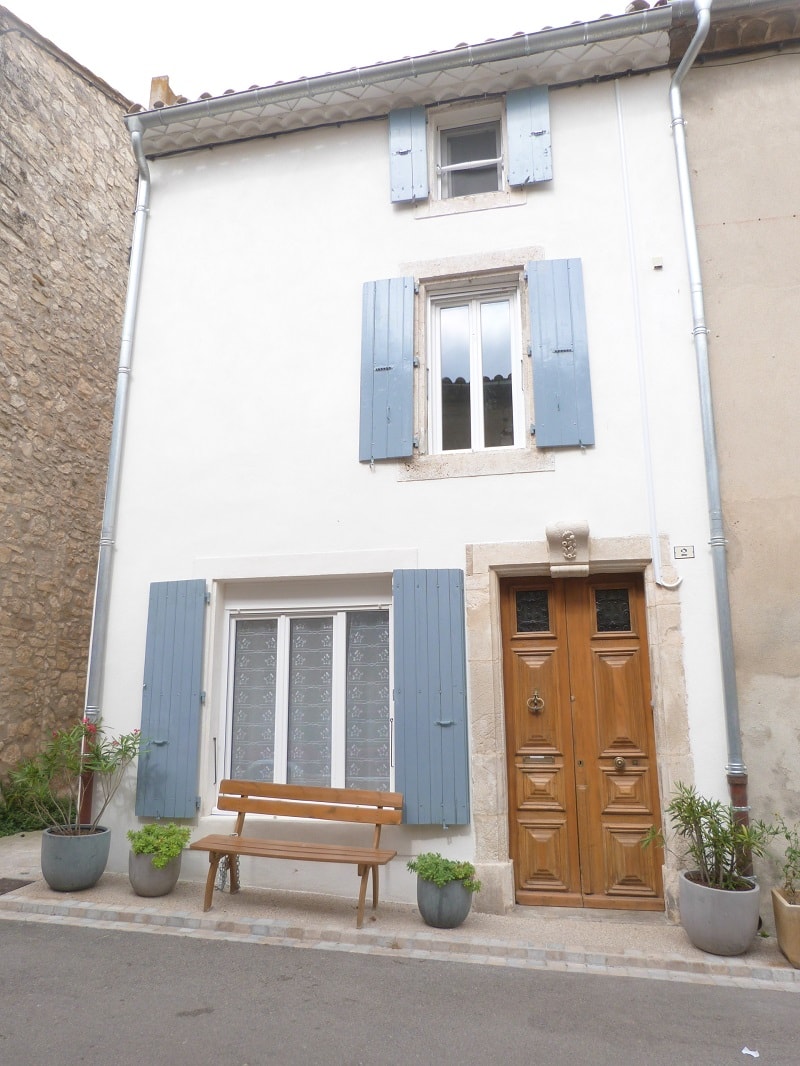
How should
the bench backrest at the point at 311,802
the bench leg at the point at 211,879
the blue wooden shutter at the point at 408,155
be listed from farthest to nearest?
the blue wooden shutter at the point at 408,155
the bench backrest at the point at 311,802
the bench leg at the point at 211,879

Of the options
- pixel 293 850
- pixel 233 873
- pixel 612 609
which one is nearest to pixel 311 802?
pixel 293 850

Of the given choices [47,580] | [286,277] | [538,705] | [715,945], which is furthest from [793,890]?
[47,580]

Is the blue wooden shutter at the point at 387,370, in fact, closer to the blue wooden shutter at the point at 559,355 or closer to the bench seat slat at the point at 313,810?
Result: the blue wooden shutter at the point at 559,355

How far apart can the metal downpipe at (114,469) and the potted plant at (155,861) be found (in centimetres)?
114

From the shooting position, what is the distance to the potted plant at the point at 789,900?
3.86m

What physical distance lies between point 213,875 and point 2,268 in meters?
6.17

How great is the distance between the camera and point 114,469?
19.6ft

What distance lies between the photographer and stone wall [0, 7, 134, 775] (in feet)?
23.8

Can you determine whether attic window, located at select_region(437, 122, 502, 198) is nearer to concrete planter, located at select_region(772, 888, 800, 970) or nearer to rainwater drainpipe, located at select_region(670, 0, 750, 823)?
rainwater drainpipe, located at select_region(670, 0, 750, 823)

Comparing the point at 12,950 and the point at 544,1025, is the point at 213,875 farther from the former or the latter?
the point at 544,1025

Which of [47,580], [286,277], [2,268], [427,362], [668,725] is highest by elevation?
[2,268]

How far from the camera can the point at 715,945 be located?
398 centimetres

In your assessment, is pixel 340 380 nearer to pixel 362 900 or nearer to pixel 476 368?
pixel 476 368

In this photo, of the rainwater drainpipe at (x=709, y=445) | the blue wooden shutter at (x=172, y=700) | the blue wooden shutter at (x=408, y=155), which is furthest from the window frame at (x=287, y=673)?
the blue wooden shutter at (x=408, y=155)
